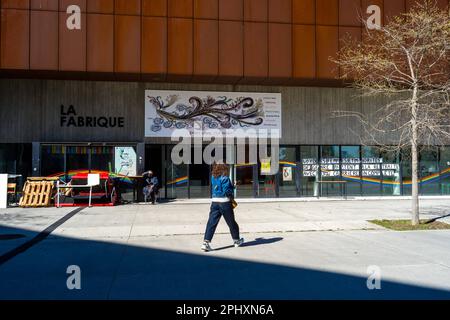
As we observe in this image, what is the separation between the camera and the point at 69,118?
19125mm

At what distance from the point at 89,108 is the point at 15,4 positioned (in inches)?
192

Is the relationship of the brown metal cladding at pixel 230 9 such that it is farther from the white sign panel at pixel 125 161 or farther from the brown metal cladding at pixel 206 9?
the white sign panel at pixel 125 161

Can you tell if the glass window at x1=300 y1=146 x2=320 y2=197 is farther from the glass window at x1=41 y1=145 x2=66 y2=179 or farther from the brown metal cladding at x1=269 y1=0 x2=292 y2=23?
the glass window at x1=41 y1=145 x2=66 y2=179

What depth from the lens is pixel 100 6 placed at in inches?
694

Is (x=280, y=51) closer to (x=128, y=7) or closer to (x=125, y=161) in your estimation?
(x=128, y=7)

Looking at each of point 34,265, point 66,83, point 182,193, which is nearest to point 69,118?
point 66,83

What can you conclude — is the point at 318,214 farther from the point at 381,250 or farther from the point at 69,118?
the point at 69,118

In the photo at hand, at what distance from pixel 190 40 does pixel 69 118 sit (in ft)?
20.4

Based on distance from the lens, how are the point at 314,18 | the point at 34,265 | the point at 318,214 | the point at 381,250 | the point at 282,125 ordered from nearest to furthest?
the point at 34,265
the point at 381,250
the point at 318,214
the point at 314,18
the point at 282,125

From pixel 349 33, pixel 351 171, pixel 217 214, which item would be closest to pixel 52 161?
pixel 217 214

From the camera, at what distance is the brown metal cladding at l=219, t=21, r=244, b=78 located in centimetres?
1828

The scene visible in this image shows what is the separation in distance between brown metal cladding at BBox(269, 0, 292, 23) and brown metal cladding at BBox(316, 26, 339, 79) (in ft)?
4.92

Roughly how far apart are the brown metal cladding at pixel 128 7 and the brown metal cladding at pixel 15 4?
3.36m

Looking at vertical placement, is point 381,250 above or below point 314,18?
below
